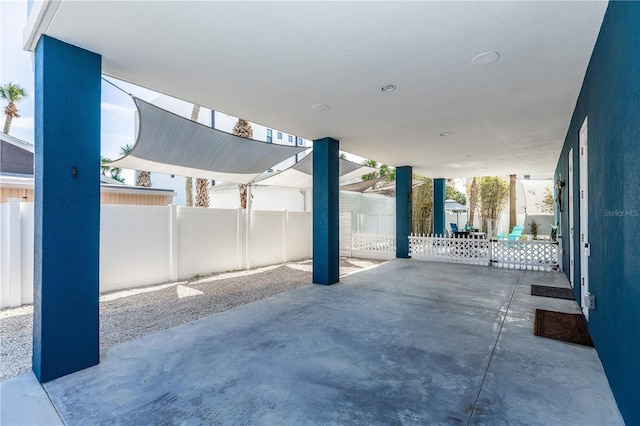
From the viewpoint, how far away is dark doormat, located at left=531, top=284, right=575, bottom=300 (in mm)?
5289

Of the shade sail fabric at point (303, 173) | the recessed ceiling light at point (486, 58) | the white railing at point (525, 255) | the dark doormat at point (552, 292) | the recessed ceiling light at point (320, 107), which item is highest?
the recessed ceiling light at point (486, 58)

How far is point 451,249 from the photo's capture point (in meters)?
9.35

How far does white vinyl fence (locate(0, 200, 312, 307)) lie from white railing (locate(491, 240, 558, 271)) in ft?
20.8

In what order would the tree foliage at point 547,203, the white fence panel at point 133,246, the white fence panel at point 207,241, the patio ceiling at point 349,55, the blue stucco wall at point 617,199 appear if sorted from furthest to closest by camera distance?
the tree foliage at point 547,203, the white fence panel at point 207,241, the white fence panel at point 133,246, the patio ceiling at point 349,55, the blue stucco wall at point 617,199

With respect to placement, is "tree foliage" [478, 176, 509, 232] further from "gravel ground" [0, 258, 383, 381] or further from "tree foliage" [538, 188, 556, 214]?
"gravel ground" [0, 258, 383, 381]

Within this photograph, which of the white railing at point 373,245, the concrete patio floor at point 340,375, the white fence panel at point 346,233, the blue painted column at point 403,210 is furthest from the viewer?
the white fence panel at point 346,233

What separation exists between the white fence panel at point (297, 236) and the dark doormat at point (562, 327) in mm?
6425

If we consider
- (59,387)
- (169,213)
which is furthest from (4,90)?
(59,387)

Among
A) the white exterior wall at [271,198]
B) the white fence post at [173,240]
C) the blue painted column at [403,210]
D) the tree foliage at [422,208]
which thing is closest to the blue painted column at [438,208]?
the tree foliage at [422,208]

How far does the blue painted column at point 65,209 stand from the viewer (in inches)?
102

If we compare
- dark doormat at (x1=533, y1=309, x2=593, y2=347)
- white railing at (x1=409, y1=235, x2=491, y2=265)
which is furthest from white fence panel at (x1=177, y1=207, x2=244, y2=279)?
dark doormat at (x1=533, y1=309, x2=593, y2=347)

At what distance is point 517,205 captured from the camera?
1756 cm

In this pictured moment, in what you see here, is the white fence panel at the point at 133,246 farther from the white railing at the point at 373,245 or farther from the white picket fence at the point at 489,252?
the white picket fence at the point at 489,252

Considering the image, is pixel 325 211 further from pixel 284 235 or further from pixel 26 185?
pixel 26 185
